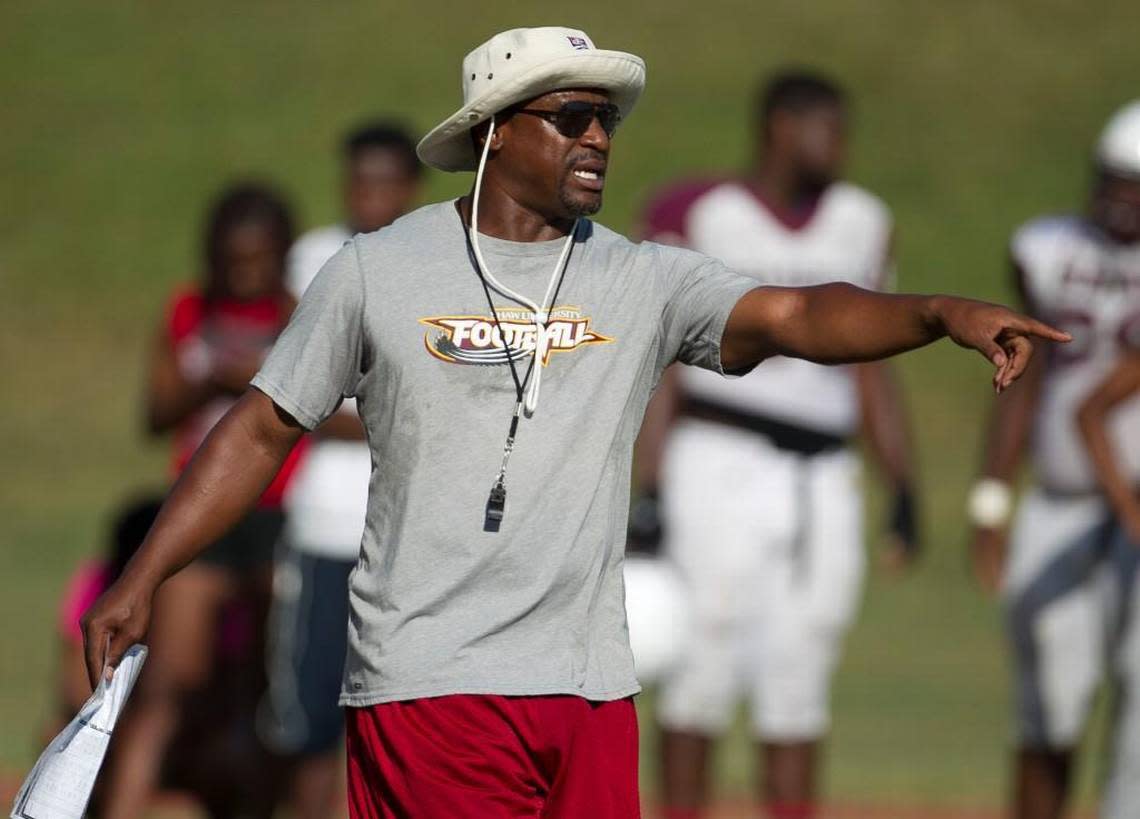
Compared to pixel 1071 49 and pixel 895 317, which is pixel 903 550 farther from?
pixel 1071 49

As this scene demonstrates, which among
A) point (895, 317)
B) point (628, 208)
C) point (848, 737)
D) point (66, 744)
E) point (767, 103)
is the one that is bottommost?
point (848, 737)

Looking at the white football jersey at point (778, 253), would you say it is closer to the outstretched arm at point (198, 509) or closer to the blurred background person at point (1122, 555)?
the blurred background person at point (1122, 555)

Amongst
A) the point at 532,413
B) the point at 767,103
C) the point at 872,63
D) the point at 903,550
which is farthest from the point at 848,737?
the point at 872,63

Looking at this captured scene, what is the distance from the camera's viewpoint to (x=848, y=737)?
11.1 m

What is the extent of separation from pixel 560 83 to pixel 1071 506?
3856 mm

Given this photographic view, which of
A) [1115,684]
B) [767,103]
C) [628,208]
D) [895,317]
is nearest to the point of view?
[895,317]

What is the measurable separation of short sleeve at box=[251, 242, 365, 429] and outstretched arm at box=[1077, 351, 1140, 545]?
3738mm

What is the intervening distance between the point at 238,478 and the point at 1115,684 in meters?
4.14

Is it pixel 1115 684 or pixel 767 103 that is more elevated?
pixel 767 103

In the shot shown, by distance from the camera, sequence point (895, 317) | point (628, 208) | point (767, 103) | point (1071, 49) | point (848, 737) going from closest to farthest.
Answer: point (895, 317) → point (767, 103) → point (848, 737) → point (628, 208) → point (1071, 49)

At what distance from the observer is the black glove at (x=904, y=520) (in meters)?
8.43

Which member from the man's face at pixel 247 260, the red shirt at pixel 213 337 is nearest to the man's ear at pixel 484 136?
the red shirt at pixel 213 337

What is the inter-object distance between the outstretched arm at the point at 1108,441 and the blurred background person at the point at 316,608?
2474 mm

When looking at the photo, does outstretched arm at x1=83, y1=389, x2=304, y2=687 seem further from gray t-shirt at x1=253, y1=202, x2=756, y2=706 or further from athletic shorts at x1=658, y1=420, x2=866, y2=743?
athletic shorts at x1=658, y1=420, x2=866, y2=743
